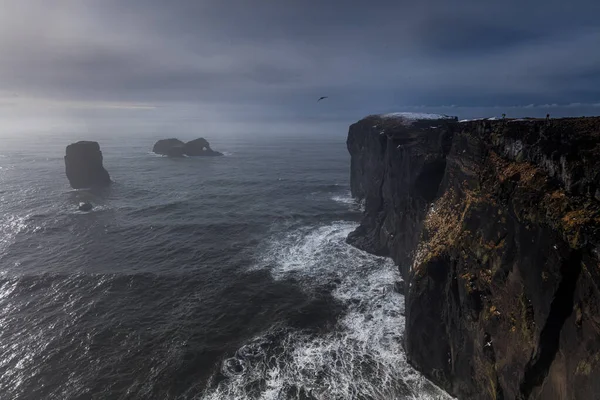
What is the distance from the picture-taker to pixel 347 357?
27812 mm

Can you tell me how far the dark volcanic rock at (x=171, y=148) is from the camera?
164m

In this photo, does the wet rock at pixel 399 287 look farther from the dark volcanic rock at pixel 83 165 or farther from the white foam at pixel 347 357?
the dark volcanic rock at pixel 83 165

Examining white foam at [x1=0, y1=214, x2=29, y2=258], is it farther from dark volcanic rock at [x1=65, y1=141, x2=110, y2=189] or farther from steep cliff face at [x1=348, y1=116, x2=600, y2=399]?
steep cliff face at [x1=348, y1=116, x2=600, y2=399]

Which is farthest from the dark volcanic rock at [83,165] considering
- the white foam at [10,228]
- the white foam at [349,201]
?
the white foam at [349,201]

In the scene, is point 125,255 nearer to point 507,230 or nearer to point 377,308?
point 377,308

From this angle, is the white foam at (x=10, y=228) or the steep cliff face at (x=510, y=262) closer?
the steep cliff face at (x=510, y=262)

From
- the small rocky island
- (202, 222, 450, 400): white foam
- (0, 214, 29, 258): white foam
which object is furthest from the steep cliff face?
the small rocky island

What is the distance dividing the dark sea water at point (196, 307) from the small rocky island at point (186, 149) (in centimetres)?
9688

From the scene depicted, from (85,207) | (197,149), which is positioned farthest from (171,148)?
(85,207)

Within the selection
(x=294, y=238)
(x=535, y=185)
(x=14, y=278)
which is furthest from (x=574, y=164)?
(x=14, y=278)

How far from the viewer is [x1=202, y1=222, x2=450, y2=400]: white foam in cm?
2450

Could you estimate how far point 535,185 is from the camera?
17359mm

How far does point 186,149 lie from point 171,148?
8.05 meters

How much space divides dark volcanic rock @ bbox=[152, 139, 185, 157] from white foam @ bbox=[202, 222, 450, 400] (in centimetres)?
14038
